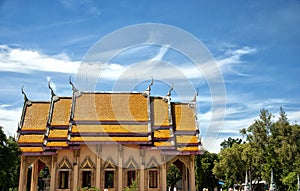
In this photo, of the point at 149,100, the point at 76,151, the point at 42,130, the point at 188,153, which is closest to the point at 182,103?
the point at 149,100

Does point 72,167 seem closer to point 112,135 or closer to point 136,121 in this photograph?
point 112,135

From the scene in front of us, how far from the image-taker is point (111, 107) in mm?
29078

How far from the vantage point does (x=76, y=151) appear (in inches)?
1039

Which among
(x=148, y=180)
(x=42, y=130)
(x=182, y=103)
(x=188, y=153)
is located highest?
(x=182, y=103)

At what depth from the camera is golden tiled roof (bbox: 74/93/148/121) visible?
28.2 meters

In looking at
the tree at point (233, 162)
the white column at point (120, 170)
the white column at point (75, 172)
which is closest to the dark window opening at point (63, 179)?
the white column at point (75, 172)

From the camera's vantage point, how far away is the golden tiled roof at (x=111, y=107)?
92.6ft

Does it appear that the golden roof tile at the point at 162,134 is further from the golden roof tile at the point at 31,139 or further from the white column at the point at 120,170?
the golden roof tile at the point at 31,139

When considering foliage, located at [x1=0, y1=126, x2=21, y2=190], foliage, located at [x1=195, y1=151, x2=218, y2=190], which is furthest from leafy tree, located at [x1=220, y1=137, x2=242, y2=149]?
foliage, located at [x1=0, y1=126, x2=21, y2=190]

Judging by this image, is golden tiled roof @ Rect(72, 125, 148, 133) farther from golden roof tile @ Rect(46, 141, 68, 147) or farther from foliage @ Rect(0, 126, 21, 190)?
foliage @ Rect(0, 126, 21, 190)

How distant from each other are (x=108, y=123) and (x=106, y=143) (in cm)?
223

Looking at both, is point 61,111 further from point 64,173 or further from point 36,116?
point 64,173

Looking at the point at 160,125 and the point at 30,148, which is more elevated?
the point at 160,125

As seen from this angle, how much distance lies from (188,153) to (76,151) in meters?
8.78
